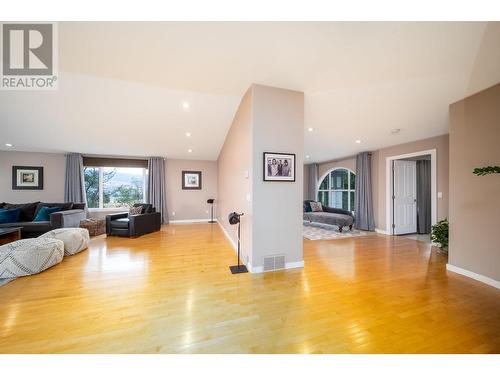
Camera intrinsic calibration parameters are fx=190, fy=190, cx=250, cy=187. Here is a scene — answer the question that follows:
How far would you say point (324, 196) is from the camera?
821 cm

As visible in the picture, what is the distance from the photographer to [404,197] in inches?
200

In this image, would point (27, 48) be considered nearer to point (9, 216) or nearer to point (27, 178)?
point (9, 216)

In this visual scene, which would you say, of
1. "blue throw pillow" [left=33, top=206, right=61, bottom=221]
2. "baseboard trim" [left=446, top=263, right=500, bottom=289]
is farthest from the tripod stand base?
"blue throw pillow" [left=33, top=206, right=61, bottom=221]

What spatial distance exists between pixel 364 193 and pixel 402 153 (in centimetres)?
140

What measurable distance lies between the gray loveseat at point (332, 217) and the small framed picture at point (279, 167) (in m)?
3.39

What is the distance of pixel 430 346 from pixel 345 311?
587 mm

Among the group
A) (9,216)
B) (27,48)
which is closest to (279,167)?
(27,48)

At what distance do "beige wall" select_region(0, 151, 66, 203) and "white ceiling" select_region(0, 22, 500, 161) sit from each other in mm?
1291

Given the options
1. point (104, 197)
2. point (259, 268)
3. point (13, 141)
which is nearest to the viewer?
point (259, 268)

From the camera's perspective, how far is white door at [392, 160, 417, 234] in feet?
16.4

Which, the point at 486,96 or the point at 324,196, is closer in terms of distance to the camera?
the point at 486,96
